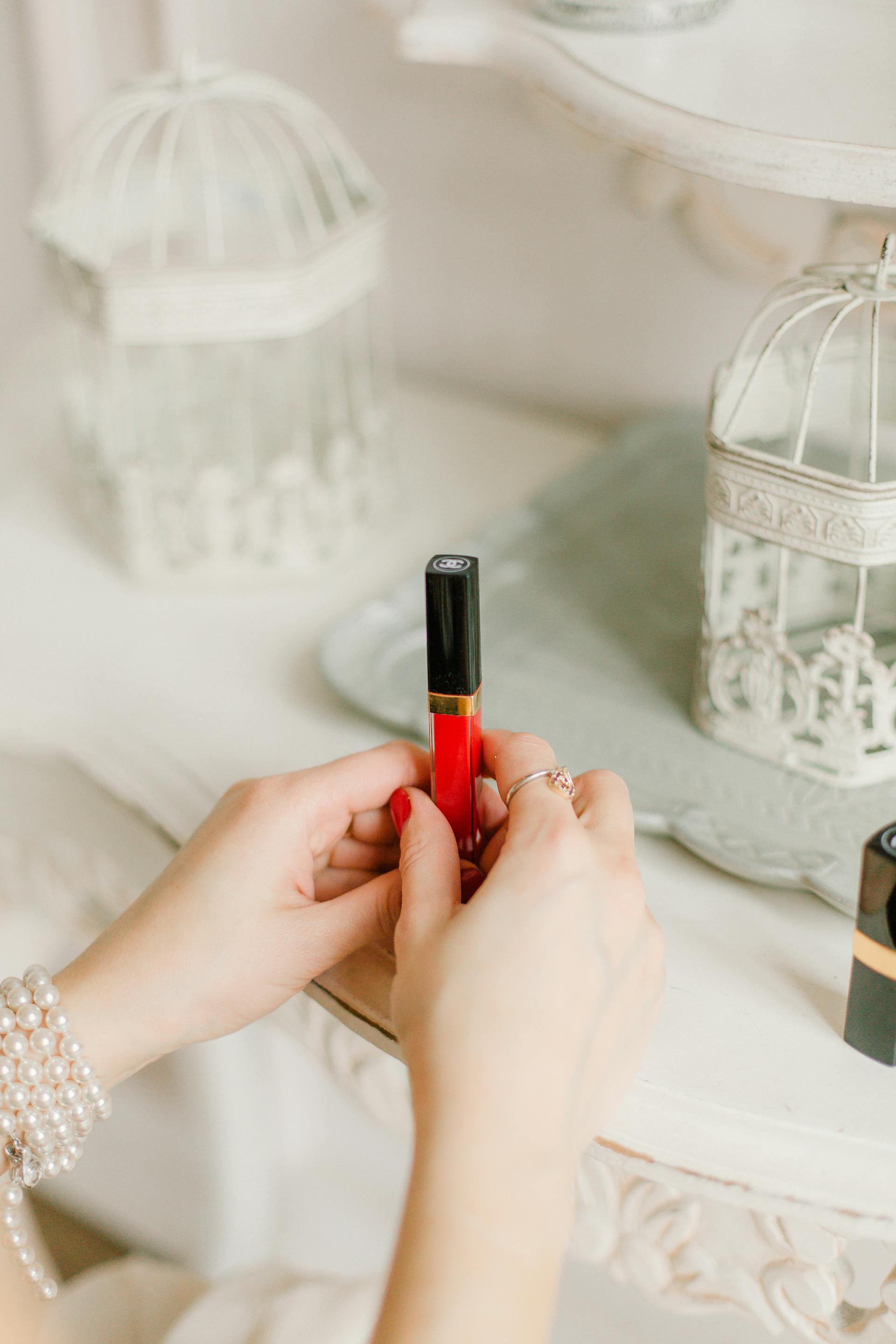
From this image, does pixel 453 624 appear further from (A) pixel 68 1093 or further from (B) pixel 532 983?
(A) pixel 68 1093

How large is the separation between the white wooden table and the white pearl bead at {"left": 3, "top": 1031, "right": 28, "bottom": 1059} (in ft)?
0.42

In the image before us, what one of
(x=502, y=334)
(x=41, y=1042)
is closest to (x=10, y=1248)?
(x=41, y=1042)

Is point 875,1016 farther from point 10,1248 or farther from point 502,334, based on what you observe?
point 502,334

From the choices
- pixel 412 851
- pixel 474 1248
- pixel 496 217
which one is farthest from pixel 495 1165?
pixel 496 217

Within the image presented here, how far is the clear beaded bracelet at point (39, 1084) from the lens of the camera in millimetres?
497

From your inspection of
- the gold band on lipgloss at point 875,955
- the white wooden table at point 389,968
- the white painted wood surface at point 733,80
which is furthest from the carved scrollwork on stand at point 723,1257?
the white painted wood surface at point 733,80

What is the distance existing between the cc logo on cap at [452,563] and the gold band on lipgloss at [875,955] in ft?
0.67

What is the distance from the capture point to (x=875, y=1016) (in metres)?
0.46

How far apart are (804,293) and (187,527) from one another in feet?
1.38

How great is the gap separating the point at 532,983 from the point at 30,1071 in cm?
23

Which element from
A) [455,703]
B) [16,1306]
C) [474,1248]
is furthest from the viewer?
[16,1306]

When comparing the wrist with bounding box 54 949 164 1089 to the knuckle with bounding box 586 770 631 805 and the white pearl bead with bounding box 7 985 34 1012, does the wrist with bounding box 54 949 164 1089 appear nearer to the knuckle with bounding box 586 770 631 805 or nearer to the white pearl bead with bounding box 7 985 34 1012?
the white pearl bead with bounding box 7 985 34 1012

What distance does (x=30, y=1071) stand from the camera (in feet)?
1.63

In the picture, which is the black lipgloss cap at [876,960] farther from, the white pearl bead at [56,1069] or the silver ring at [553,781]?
the white pearl bead at [56,1069]
